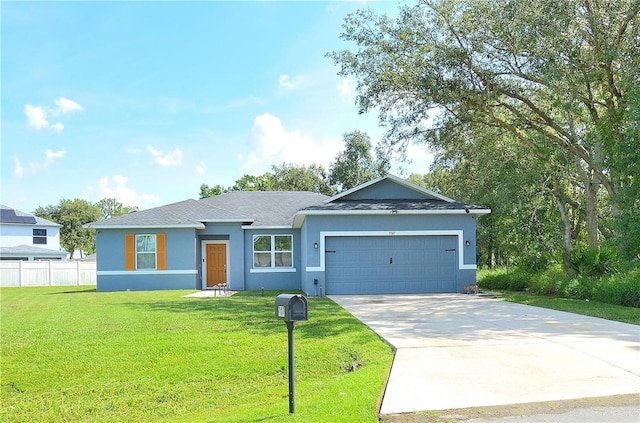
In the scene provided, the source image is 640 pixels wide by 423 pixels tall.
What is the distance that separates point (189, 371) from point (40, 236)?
38983 mm

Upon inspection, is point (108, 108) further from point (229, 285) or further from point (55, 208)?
point (55, 208)

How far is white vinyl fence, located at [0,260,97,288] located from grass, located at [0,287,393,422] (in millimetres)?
20617

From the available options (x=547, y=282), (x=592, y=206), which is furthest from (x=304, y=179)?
(x=547, y=282)

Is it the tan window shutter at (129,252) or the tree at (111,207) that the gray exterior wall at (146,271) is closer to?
the tan window shutter at (129,252)

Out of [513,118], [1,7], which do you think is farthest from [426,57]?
[1,7]

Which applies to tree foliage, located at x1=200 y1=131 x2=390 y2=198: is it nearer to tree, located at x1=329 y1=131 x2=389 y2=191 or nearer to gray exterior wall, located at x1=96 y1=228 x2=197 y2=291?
tree, located at x1=329 y1=131 x2=389 y2=191

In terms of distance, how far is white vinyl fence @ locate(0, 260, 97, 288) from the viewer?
2869 cm

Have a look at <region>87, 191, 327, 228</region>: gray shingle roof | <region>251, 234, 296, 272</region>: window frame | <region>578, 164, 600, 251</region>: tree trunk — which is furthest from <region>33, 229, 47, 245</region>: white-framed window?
<region>578, 164, 600, 251</region>: tree trunk

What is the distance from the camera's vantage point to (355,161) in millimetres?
41750

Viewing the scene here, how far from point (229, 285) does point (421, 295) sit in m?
8.44

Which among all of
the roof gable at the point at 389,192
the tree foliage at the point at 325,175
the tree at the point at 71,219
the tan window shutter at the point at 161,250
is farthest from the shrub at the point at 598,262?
the tree at the point at 71,219

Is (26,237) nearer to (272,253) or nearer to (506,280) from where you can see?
(272,253)

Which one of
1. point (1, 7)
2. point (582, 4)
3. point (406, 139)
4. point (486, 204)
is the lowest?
point (486, 204)

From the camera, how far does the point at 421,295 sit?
16641 mm
